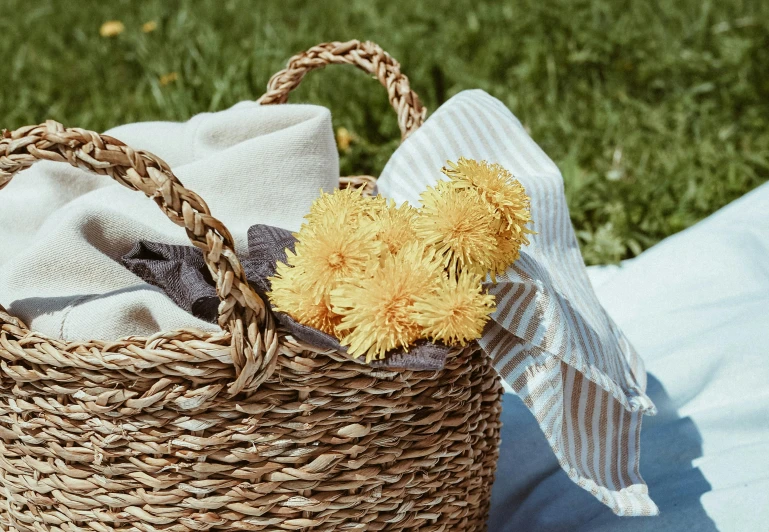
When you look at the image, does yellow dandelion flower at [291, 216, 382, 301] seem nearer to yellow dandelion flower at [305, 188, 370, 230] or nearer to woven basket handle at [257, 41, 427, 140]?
yellow dandelion flower at [305, 188, 370, 230]

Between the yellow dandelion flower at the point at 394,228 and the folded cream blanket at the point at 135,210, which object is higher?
the yellow dandelion flower at the point at 394,228

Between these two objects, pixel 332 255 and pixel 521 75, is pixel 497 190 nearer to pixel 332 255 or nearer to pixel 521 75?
pixel 332 255

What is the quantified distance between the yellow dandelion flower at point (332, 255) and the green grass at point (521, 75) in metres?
0.99

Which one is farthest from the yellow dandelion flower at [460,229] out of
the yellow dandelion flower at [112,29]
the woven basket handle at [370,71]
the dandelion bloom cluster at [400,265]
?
the yellow dandelion flower at [112,29]

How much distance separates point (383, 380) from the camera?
804 millimetres

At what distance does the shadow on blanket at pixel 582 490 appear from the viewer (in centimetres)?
107

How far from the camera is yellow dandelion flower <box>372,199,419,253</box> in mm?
795

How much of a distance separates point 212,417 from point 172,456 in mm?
65

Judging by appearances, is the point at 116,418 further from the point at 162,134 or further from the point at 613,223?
the point at 613,223

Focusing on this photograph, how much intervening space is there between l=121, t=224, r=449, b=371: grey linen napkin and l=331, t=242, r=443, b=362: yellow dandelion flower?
27 mm

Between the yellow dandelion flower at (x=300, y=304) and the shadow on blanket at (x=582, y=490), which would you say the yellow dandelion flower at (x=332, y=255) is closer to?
the yellow dandelion flower at (x=300, y=304)

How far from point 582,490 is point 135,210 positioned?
2.40 ft

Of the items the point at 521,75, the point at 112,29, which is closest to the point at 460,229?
the point at 521,75

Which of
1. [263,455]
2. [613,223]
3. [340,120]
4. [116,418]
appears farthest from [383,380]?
[340,120]
